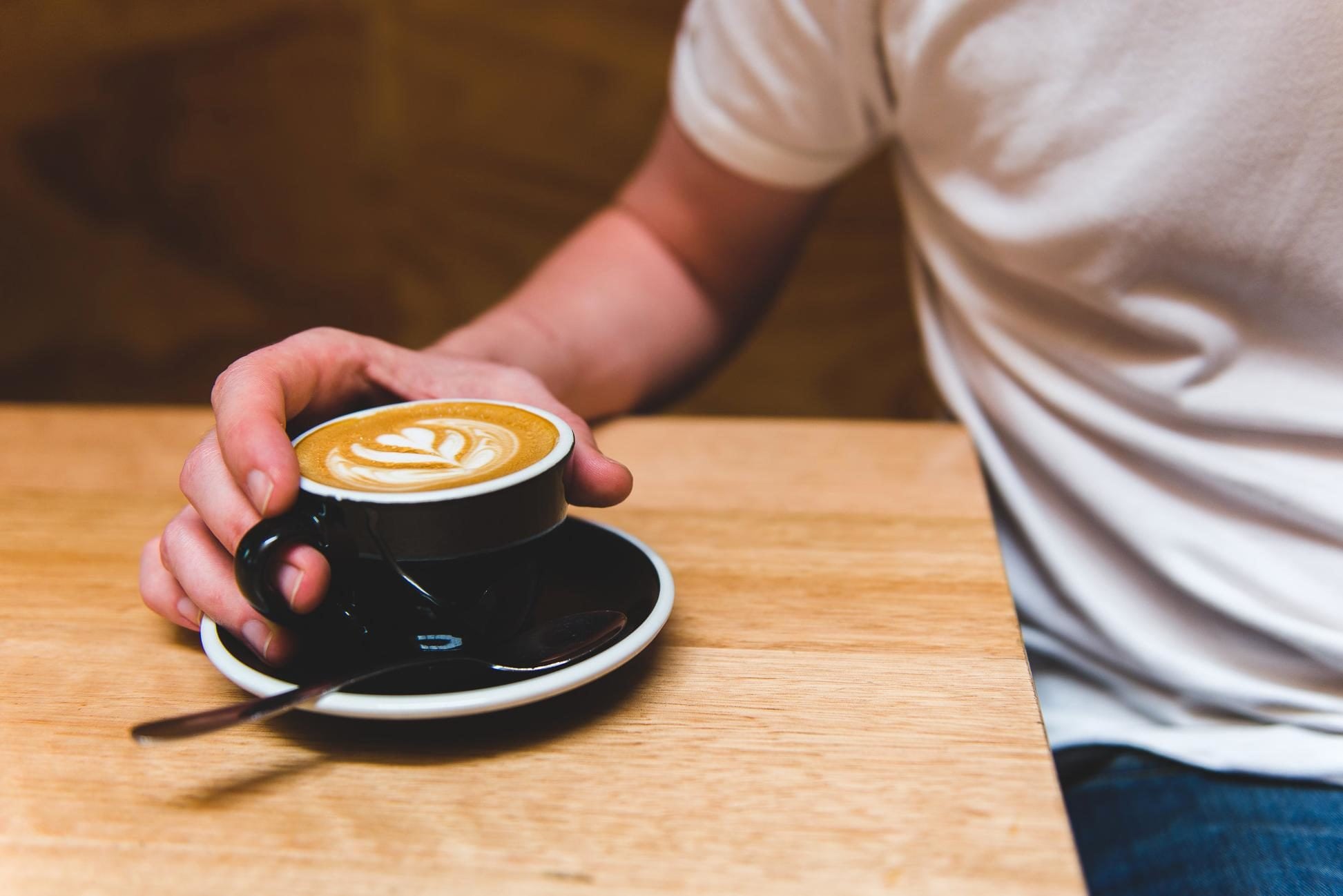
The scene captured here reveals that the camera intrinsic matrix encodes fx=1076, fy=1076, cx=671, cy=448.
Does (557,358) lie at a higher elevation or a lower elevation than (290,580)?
lower

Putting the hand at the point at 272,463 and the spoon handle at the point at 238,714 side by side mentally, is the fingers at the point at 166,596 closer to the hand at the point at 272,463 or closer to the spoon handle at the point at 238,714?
the hand at the point at 272,463

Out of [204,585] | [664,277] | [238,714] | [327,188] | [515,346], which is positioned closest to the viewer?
[238,714]

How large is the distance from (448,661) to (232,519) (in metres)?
0.13

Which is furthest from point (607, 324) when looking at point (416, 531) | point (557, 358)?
point (416, 531)

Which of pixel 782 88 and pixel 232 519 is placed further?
pixel 782 88

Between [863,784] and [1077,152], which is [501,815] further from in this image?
[1077,152]

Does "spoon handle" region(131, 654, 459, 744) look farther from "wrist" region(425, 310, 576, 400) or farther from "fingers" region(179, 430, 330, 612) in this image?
"wrist" region(425, 310, 576, 400)

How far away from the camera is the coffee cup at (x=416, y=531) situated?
1.50 ft

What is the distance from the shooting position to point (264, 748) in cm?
46

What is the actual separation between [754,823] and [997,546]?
0.32 meters

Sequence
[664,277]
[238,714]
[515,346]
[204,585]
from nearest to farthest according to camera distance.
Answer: [238,714]
[204,585]
[515,346]
[664,277]

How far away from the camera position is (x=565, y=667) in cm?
46

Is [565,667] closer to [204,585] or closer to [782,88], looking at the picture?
[204,585]

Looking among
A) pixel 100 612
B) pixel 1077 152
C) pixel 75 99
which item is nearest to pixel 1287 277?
pixel 1077 152
